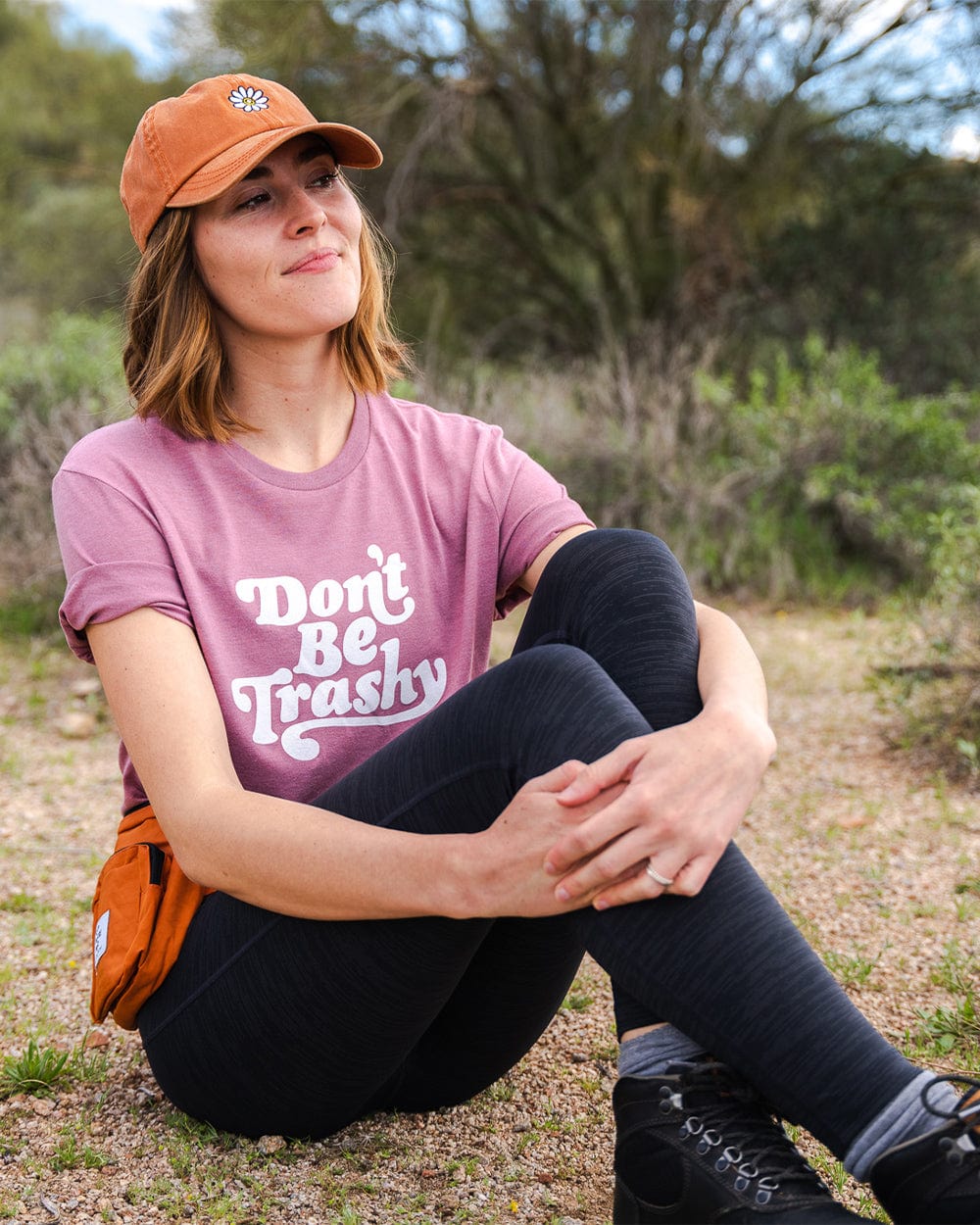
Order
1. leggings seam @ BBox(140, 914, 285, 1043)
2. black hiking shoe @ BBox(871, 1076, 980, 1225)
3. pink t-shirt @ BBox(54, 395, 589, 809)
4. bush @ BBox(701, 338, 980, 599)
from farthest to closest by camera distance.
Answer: bush @ BBox(701, 338, 980, 599)
pink t-shirt @ BBox(54, 395, 589, 809)
leggings seam @ BBox(140, 914, 285, 1043)
black hiking shoe @ BBox(871, 1076, 980, 1225)

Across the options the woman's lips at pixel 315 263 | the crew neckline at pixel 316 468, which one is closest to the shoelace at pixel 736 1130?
the crew neckline at pixel 316 468

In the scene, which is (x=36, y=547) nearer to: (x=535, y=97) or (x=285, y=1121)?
(x=285, y=1121)

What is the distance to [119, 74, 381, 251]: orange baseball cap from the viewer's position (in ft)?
5.55

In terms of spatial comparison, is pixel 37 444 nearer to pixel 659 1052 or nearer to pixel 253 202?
pixel 253 202

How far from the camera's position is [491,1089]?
1.98m

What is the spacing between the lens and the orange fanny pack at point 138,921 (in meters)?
1.59

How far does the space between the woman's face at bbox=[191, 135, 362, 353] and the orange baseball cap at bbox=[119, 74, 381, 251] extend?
0.05m

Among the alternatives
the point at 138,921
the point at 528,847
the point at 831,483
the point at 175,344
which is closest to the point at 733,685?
the point at 528,847

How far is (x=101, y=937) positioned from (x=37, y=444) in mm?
3925

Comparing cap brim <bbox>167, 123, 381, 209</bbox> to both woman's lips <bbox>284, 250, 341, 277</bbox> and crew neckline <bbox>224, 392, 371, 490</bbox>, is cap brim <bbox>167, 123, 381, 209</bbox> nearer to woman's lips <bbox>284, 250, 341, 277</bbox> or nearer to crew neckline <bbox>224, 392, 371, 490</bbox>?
woman's lips <bbox>284, 250, 341, 277</bbox>

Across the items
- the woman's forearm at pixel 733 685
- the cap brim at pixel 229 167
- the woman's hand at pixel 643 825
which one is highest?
the cap brim at pixel 229 167

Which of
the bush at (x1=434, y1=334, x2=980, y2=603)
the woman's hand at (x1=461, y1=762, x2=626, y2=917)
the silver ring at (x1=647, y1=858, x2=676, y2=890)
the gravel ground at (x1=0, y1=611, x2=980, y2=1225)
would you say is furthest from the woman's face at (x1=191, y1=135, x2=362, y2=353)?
the bush at (x1=434, y1=334, x2=980, y2=603)

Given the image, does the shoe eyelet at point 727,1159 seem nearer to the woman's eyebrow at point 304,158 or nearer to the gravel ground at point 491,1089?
the gravel ground at point 491,1089

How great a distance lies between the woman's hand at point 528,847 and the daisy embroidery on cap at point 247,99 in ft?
3.54
